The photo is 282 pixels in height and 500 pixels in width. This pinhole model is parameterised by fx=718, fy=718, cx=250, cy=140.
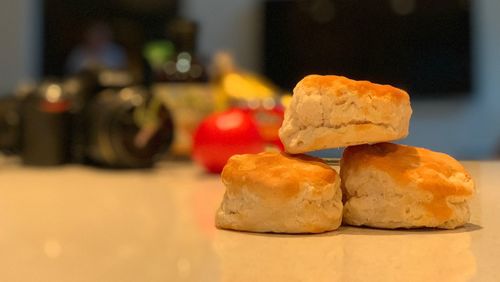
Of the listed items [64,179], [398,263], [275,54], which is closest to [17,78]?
[275,54]

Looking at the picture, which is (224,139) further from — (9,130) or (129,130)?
(9,130)

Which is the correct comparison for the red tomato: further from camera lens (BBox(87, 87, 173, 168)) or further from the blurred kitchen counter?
the blurred kitchen counter

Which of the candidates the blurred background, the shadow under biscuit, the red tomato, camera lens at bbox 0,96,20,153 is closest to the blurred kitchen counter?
the shadow under biscuit

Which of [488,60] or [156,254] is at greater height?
[488,60]

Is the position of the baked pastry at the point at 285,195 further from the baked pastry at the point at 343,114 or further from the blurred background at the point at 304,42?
the blurred background at the point at 304,42

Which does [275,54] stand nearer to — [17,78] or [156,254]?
[17,78]
